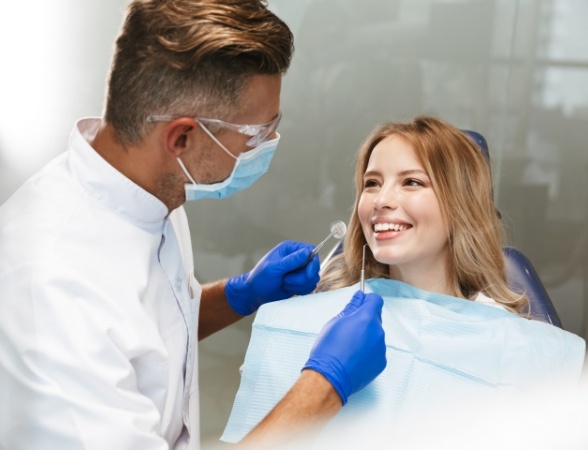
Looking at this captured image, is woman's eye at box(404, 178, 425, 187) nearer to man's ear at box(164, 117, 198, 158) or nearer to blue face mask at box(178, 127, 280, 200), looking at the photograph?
blue face mask at box(178, 127, 280, 200)

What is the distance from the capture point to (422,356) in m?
1.66

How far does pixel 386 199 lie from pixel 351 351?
0.52 m

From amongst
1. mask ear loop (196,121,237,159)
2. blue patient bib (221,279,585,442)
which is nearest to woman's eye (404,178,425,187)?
blue patient bib (221,279,585,442)

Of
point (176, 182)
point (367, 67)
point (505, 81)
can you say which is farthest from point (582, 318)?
point (176, 182)

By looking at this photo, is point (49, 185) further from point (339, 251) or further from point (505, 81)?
point (505, 81)

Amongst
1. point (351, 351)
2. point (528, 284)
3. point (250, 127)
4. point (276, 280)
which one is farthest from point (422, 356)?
point (250, 127)

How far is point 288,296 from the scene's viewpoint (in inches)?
75.8

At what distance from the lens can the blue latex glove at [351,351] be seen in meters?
1.39

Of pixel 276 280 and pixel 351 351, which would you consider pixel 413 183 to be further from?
pixel 351 351

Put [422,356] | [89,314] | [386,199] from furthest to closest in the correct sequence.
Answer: [386,199]
[422,356]
[89,314]

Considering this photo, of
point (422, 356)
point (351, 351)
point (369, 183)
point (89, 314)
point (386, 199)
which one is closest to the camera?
point (89, 314)

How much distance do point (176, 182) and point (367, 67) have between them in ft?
5.49

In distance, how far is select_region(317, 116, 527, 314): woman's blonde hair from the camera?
6.17 ft

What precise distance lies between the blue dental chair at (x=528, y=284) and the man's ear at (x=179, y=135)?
3.20 feet
